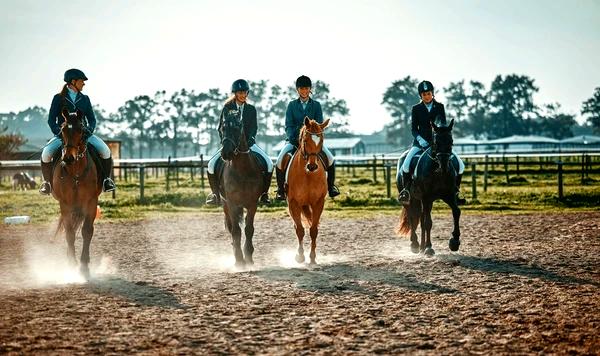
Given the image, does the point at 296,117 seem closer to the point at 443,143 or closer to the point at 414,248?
the point at 443,143

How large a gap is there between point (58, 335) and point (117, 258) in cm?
603

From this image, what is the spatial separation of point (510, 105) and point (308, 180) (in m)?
114

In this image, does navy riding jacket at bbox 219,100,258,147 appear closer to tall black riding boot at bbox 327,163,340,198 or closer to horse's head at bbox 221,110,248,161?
horse's head at bbox 221,110,248,161

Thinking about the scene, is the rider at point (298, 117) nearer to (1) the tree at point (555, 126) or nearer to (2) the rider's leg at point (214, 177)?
(2) the rider's leg at point (214, 177)

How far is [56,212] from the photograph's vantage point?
880 inches

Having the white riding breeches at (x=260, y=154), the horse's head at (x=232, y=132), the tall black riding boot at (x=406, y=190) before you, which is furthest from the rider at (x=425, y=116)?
the horse's head at (x=232, y=132)

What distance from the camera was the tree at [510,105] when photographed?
116 meters

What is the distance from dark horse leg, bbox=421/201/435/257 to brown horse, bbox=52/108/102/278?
18.4 feet

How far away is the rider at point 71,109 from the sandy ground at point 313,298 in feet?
5.18

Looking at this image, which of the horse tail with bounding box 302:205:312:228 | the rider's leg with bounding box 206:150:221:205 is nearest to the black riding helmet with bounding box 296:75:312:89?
the rider's leg with bounding box 206:150:221:205

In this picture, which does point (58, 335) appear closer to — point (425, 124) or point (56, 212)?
point (425, 124)

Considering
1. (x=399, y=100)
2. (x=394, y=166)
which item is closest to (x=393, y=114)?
(x=399, y=100)

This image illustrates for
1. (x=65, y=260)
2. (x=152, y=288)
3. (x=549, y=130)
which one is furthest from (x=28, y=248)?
(x=549, y=130)

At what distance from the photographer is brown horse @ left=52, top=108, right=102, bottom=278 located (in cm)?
1012
